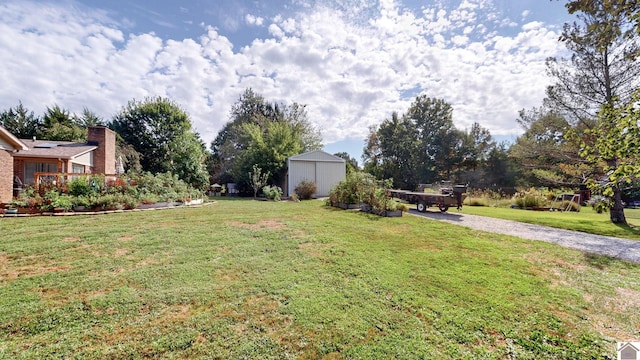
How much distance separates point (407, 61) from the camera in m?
→ 11.3

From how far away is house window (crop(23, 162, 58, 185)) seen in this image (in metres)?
12.9

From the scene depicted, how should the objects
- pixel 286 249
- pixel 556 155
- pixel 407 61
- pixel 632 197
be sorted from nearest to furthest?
pixel 286 249 < pixel 556 155 < pixel 407 61 < pixel 632 197

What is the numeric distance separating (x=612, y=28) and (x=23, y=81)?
2025cm

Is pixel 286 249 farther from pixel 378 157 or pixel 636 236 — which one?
pixel 378 157

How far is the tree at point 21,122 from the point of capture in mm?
18688

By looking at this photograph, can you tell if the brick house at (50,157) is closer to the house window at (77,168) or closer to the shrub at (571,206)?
the house window at (77,168)

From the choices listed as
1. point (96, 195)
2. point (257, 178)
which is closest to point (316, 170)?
point (257, 178)

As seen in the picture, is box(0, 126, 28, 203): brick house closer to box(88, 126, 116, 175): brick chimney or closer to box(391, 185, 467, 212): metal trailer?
box(88, 126, 116, 175): brick chimney

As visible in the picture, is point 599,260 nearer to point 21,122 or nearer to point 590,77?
point 590,77

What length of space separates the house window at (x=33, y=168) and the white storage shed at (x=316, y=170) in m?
13.2

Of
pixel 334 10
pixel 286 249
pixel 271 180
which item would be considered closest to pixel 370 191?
pixel 286 249

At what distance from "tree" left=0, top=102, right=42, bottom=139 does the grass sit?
879 inches

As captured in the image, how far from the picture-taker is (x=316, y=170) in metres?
18.1

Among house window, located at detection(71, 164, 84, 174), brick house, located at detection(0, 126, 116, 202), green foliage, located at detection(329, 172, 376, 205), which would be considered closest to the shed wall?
green foliage, located at detection(329, 172, 376, 205)
